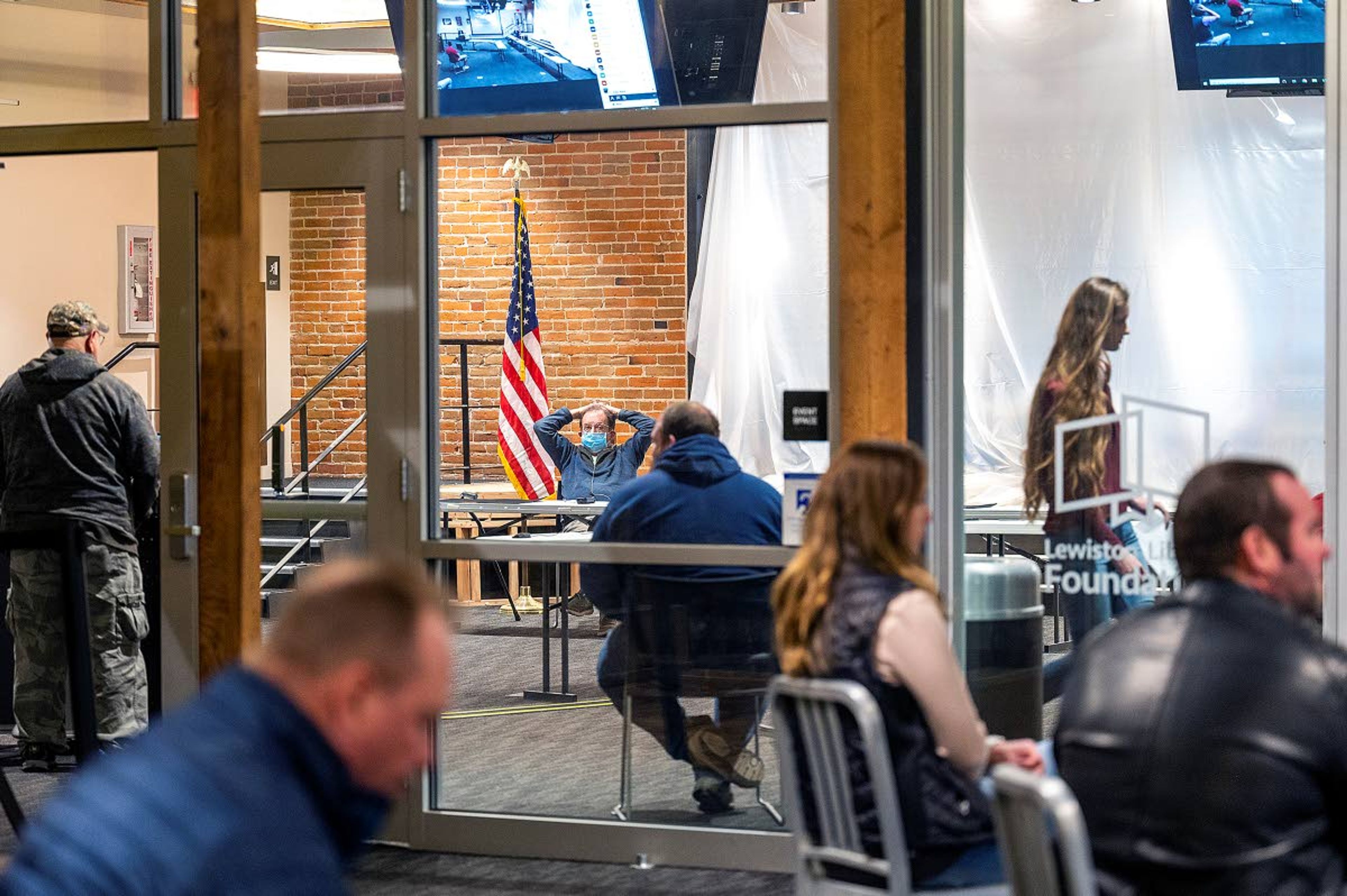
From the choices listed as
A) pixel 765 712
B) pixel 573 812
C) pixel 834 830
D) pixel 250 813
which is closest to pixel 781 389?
pixel 765 712

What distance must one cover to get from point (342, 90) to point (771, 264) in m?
1.38

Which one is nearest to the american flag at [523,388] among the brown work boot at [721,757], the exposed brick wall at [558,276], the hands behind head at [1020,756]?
the exposed brick wall at [558,276]

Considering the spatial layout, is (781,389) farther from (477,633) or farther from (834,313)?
(477,633)

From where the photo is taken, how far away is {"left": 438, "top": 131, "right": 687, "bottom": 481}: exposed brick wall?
4.49m

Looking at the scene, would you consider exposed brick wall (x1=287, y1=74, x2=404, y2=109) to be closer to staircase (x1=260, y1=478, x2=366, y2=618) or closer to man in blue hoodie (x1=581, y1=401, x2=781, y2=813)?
staircase (x1=260, y1=478, x2=366, y2=618)

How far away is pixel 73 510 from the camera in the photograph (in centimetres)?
546

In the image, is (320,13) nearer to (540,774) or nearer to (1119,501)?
(540,774)

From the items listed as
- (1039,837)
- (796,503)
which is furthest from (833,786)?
(796,503)

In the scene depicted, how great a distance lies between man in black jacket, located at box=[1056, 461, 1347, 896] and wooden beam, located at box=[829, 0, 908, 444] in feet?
6.57

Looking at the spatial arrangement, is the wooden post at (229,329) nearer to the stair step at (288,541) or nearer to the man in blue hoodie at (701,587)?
the stair step at (288,541)

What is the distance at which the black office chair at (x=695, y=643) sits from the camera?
4438mm

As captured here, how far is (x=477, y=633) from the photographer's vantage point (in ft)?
15.1

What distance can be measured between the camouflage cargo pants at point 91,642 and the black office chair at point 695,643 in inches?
77.0

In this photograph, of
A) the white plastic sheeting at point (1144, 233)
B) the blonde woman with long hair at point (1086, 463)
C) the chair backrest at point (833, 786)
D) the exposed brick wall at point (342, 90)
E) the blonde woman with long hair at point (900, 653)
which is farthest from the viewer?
the exposed brick wall at point (342, 90)
